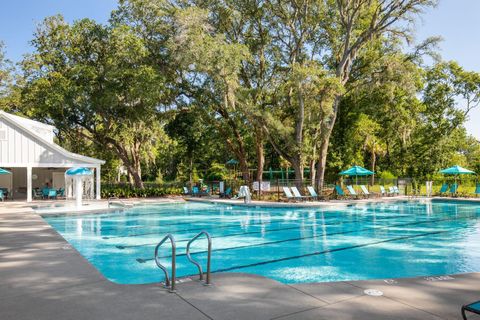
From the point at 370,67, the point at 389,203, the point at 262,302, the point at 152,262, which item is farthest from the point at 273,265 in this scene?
the point at 370,67

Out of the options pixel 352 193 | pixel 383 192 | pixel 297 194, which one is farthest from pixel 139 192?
pixel 383 192

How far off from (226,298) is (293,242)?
19.9 feet

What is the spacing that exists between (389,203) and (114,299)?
20.3m

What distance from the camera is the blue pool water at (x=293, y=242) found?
747cm

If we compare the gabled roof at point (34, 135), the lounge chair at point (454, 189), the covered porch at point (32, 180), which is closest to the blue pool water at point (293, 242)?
the lounge chair at point (454, 189)

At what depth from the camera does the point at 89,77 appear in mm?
22938

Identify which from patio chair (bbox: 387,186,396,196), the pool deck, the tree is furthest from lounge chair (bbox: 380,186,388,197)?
the pool deck

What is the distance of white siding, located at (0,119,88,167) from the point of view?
67.7 ft

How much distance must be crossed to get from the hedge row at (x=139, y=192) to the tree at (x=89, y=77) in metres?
4.29

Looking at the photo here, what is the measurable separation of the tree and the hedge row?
4.29 m

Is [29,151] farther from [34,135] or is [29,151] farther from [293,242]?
[293,242]

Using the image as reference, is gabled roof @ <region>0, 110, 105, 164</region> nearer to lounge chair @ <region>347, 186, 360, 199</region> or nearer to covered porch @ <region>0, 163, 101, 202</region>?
covered porch @ <region>0, 163, 101, 202</region>

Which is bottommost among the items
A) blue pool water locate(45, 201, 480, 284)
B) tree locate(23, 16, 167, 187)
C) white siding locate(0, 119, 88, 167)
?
blue pool water locate(45, 201, 480, 284)

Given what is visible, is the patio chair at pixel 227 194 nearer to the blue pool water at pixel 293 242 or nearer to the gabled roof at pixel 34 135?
the blue pool water at pixel 293 242
